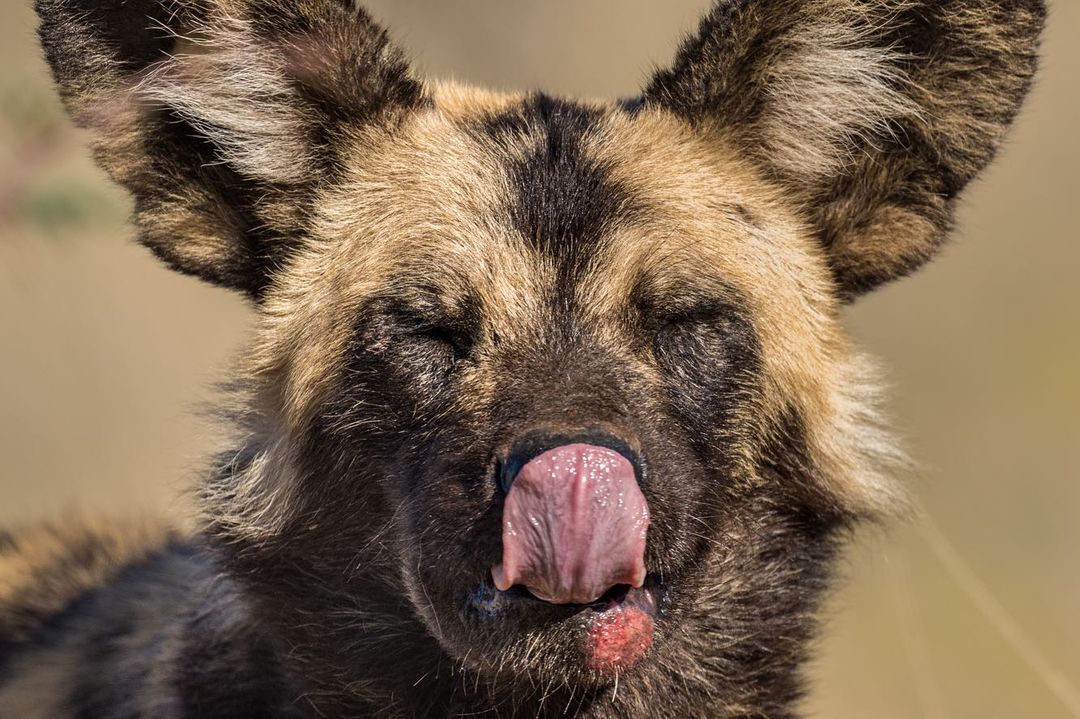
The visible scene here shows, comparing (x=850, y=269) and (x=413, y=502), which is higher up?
(x=850, y=269)

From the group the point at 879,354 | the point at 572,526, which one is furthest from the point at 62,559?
the point at 879,354

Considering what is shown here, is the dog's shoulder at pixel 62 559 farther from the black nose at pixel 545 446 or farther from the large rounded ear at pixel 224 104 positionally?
the black nose at pixel 545 446

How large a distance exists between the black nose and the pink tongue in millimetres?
31

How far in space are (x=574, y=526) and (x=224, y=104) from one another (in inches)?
66.8

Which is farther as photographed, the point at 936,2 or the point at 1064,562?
the point at 1064,562

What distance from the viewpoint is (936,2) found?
3.84 metres

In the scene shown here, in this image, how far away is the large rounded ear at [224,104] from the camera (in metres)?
3.76

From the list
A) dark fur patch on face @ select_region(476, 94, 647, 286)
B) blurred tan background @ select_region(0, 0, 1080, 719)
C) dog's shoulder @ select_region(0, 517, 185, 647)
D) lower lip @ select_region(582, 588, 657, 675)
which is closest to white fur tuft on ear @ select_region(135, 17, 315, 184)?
dark fur patch on face @ select_region(476, 94, 647, 286)

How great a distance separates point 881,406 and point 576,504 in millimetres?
1529

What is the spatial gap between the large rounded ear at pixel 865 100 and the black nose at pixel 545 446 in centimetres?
125

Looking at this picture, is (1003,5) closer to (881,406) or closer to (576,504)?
(881,406)

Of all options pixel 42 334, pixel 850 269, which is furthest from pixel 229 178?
pixel 42 334

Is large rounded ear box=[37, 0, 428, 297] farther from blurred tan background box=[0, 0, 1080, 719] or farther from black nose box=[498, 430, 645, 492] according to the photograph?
blurred tan background box=[0, 0, 1080, 719]

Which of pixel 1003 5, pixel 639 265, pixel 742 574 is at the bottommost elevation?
pixel 742 574
